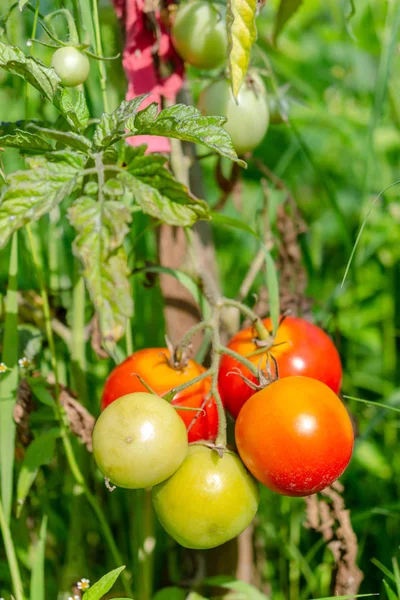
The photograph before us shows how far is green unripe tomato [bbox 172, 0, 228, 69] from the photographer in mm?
885

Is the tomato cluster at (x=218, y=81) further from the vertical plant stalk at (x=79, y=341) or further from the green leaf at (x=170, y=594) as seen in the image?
the green leaf at (x=170, y=594)

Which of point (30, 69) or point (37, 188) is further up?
point (30, 69)

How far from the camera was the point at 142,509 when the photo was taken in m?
0.96

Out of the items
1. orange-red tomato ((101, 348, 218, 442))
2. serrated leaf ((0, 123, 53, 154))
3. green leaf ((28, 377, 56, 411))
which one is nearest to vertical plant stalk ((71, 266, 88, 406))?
green leaf ((28, 377, 56, 411))

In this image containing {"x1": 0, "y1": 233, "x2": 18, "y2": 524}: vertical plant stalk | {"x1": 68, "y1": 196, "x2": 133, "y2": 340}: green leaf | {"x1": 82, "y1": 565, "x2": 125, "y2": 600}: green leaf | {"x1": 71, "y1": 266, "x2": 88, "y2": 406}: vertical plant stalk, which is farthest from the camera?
{"x1": 71, "y1": 266, "x2": 88, "y2": 406}: vertical plant stalk

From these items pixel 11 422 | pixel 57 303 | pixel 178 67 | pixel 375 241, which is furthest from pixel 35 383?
pixel 375 241

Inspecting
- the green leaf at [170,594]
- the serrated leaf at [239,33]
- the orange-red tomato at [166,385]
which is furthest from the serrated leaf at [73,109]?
the green leaf at [170,594]

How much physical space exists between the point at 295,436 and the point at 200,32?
0.55 m

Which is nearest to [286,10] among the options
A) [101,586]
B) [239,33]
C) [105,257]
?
[239,33]

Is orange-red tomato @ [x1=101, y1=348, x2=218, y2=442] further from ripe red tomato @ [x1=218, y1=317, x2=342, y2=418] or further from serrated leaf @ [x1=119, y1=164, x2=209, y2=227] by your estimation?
serrated leaf @ [x1=119, y1=164, x2=209, y2=227]

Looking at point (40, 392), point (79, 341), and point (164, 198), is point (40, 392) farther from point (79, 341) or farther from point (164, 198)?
point (164, 198)

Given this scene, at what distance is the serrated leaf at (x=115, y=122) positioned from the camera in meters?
0.65

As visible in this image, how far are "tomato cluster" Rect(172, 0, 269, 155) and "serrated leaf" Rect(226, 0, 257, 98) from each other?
20 cm

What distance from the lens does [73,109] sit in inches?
27.5
